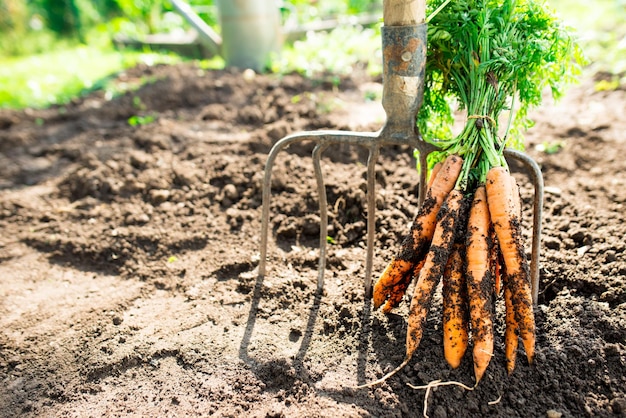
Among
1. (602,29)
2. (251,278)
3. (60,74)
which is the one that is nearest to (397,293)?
(251,278)

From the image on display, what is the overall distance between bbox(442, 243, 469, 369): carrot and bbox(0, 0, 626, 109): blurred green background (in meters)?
2.36

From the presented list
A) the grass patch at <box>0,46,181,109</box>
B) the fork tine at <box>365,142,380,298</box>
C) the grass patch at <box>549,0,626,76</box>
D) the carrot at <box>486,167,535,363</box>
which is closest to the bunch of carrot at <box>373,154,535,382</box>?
the carrot at <box>486,167,535,363</box>

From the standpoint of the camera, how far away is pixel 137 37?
28.2 feet

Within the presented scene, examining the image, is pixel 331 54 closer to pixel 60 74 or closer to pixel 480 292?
pixel 60 74

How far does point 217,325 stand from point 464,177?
135 centimetres

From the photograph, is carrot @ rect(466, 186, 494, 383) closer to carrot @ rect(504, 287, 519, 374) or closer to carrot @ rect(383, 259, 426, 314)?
carrot @ rect(504, 287, 519, 374)

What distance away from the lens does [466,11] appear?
217 centimetres

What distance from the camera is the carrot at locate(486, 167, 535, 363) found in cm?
200

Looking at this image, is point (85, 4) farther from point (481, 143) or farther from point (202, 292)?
Answer: point (481, 143)

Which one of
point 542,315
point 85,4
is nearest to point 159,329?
point 542,315

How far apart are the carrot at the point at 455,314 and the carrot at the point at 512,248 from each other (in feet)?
0.60

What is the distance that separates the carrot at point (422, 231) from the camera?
2.14m

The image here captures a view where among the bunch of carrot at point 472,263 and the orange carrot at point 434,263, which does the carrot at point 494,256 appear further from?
the orange carrot at point 434,263

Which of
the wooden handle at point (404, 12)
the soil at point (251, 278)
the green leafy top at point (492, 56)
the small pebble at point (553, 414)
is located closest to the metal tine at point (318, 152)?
the soil at point (251, 278)
